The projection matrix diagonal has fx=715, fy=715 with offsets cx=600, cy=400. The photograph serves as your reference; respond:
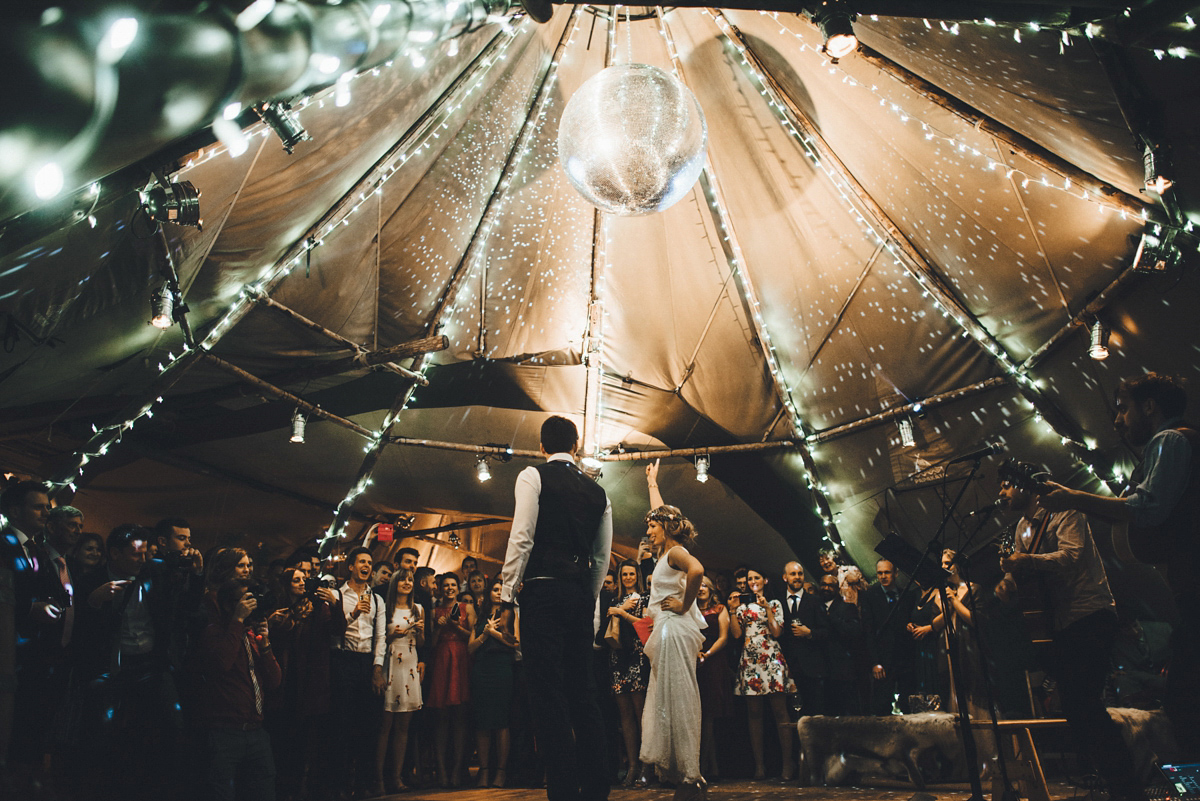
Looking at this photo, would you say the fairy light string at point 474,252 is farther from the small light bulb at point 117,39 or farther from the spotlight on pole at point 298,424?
the small light bulb at point 117,39

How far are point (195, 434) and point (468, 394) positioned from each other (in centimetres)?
315

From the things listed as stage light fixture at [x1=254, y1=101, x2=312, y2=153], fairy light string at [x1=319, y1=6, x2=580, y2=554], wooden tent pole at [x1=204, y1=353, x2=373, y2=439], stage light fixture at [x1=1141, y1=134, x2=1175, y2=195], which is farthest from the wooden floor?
stage light fixture at [x1=254, y1=101, x2=312, y2=153]

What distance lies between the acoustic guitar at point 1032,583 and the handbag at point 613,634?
3263mm

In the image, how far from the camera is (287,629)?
4.98m

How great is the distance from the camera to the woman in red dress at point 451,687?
5890 millimetres

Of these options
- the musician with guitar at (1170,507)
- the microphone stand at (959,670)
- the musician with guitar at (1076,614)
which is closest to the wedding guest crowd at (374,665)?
the microphone stand at (959,670)

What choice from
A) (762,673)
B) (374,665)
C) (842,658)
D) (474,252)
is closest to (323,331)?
(474,252)

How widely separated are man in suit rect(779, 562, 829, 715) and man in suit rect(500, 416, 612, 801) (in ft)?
11.9

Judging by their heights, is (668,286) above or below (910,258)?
above

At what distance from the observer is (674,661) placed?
4309mm

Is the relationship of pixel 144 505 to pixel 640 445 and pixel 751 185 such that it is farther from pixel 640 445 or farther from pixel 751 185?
pixel 751 185

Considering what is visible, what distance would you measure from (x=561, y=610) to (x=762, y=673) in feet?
12.2

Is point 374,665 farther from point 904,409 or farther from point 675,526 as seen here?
point 904,409

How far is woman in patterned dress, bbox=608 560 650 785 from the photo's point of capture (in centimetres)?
588
